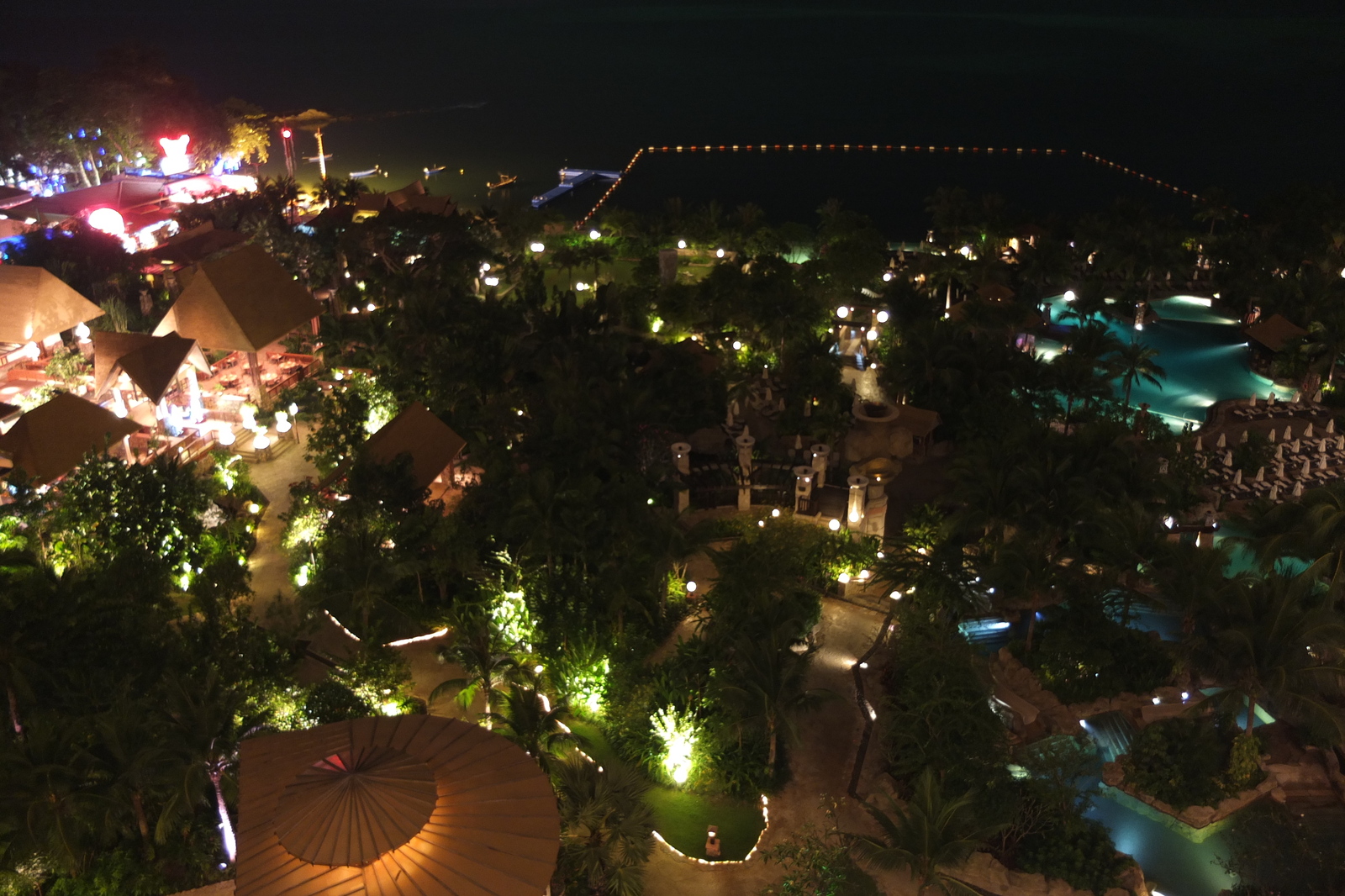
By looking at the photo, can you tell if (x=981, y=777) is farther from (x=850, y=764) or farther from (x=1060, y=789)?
(x=850, y=764)

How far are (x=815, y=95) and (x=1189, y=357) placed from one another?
89.3 meters

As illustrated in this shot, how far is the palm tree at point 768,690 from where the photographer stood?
693 inches

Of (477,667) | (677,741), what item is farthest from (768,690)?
(477,667)

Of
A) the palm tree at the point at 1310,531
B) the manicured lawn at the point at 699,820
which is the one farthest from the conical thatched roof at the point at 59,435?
the palm tree at the point at 1310,531

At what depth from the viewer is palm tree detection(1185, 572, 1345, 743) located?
56.5ft

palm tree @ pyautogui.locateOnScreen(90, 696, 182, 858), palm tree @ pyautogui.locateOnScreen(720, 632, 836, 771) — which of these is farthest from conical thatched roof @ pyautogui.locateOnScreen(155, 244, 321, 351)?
palm tree @ pyautogui.locateOnScreen(720, 632, 836, 771)

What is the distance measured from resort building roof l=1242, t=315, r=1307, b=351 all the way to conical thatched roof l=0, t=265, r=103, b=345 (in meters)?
41.7

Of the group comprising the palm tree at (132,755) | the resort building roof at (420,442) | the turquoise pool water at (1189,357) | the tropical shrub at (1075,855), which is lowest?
the turquoise pool water at (1189,357)

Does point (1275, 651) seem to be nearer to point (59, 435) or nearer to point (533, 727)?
point (533, 727)

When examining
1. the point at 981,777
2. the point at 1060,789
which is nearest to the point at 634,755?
the point at 981,777

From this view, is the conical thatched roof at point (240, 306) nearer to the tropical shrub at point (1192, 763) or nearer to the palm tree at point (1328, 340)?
the tropical shrub at point (1192, 763)

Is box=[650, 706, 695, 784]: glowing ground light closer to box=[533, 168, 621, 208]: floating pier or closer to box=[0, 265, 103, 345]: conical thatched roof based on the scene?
box=[0, 265, 103, 345]: conical thatched roof

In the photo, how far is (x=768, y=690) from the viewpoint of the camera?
1770 centimetres

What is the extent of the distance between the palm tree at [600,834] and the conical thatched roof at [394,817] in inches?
58.5
